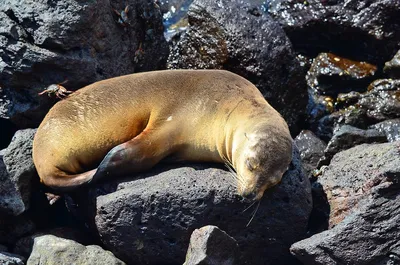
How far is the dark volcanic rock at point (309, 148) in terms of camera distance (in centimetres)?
839

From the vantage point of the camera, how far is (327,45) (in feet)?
34.4

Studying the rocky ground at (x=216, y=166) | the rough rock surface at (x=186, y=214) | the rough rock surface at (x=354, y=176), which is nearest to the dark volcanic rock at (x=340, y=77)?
the rocky ground at (x=216, y=166)

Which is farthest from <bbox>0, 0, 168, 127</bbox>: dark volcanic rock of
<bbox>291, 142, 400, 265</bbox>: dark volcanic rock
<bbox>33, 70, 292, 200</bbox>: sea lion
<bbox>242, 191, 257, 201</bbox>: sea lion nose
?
<bbox>291, 142, 400, 265</bbox>: dark volcanic rock

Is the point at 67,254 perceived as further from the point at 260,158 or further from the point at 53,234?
the point at 260,158

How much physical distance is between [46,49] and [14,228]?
1.64 meters

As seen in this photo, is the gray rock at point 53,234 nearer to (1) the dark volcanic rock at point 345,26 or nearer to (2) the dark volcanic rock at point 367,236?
(2) the dark volcanic rock at point 367,236

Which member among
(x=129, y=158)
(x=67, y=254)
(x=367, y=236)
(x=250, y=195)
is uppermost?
(x=129, y=158)

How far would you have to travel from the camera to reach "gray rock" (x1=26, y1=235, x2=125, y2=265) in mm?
6148

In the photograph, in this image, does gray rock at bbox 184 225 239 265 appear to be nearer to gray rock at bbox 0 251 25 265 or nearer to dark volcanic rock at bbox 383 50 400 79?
gray rock at bbox 0 251 25 265

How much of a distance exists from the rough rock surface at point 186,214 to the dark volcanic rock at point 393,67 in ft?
11.7

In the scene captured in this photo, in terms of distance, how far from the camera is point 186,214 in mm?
6188

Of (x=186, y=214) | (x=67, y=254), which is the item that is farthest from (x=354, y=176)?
(x=67, y=254)

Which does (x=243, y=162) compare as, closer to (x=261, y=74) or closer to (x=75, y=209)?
(x=75, y=209)

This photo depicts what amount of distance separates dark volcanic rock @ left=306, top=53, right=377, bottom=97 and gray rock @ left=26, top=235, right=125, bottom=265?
445 centimetres
